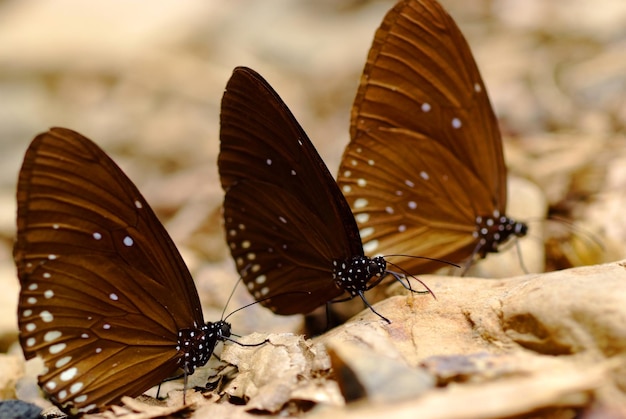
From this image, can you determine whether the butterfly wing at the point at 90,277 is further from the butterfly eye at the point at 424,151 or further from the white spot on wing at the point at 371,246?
the butterfly eye at the point at 424,151

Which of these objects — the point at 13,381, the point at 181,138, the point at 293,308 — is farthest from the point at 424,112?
the point at 181,138

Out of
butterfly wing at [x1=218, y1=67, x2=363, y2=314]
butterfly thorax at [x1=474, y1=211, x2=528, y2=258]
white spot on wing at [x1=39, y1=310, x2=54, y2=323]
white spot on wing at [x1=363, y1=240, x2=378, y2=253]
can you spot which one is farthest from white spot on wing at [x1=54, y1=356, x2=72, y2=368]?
butterfly thorax at [x1=474, y1=211, x2=528, y2=258]

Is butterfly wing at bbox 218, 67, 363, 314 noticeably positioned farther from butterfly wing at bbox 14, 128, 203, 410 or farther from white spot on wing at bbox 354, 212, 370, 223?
butterfly wing at bbox 14, 128, 203, 410

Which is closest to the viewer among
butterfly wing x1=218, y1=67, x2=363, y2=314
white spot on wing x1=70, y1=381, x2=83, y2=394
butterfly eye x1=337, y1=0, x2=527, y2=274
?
white spot on wing x1=70, y1=381, x2=83, y2=394

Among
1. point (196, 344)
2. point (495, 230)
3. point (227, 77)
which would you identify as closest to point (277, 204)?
point (196, 344)

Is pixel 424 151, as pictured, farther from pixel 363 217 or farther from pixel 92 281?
pixel 92 281

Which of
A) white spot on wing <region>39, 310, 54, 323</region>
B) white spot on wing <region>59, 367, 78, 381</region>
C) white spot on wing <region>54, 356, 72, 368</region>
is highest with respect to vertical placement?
white spot on wing <region>39, 310, 54, 323</region>

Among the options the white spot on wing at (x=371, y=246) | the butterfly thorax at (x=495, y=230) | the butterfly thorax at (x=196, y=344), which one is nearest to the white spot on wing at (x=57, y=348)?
the butterfly thorax at (x=196, y=344)
